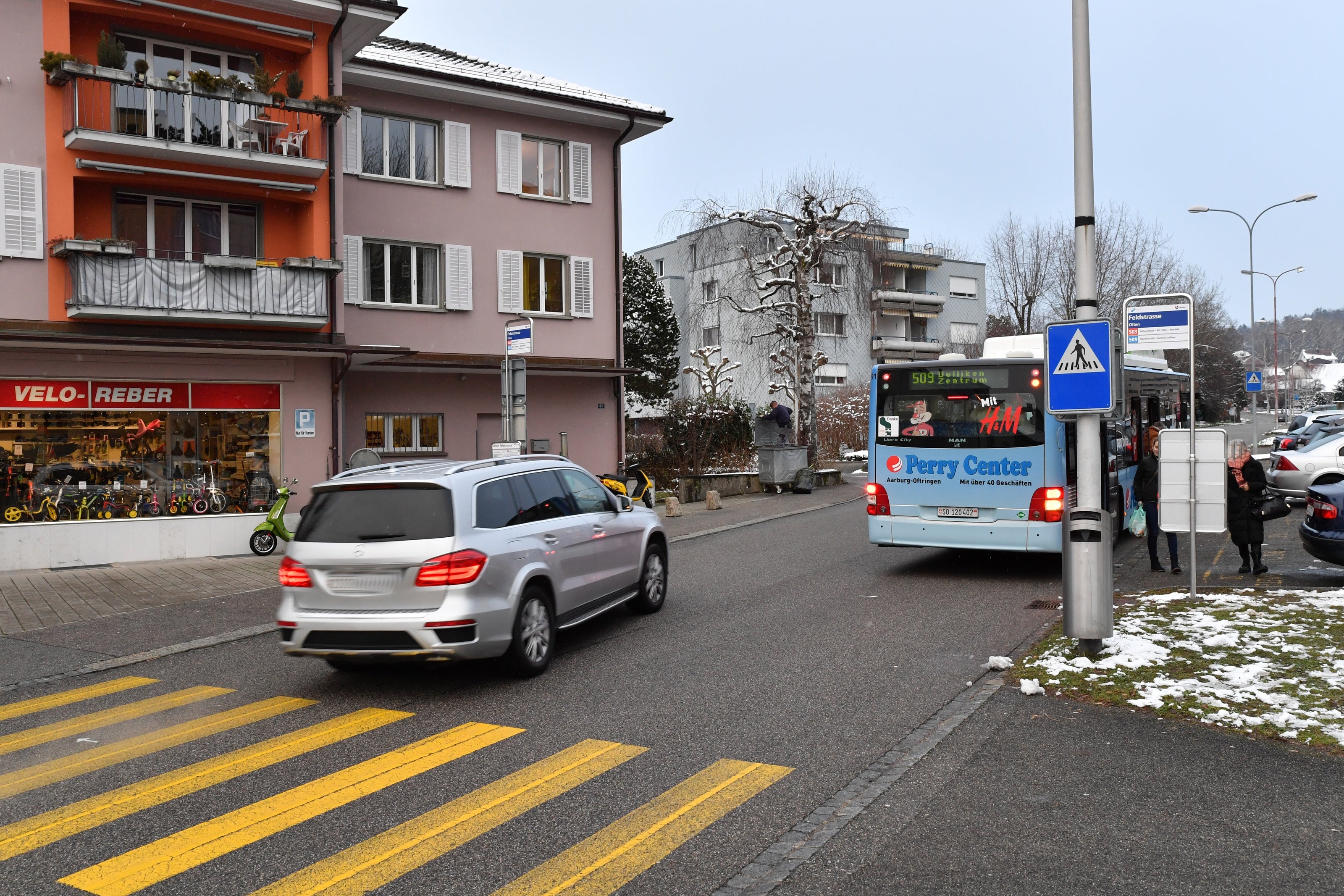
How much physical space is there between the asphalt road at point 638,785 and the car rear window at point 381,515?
1.19 meters

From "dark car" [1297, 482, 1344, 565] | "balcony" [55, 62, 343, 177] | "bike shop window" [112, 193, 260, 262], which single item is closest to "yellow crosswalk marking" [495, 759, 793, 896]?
"dark car" [1297, 482, 1344, 565]

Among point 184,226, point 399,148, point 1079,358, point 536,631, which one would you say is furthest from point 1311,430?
point 184,226

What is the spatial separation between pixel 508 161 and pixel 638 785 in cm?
1993

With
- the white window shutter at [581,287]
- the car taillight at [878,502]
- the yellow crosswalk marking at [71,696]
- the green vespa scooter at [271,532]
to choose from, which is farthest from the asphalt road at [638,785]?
the white window shutter at [581,287]

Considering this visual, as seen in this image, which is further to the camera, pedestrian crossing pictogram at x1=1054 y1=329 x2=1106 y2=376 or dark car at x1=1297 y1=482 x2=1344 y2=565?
dark car at x1=1297 y1=482 x2=1344 y2=565

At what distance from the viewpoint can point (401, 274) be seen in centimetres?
2216

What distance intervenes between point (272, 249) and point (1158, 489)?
14973 mm

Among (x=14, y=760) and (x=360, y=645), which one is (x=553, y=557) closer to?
(x=360, y=645)

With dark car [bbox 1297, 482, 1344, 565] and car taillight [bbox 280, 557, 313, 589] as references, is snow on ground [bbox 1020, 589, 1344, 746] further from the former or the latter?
car taillight [bbox 280, 557, 313, 589]

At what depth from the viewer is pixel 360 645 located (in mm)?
7484

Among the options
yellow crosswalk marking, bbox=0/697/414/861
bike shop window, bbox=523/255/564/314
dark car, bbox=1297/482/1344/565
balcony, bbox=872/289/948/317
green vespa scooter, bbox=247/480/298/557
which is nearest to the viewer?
yellow crosswalk marking, bbox=0/697/414/861

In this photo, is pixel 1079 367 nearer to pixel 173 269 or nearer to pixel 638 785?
pixel 638 785

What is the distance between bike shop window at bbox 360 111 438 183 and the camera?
2177cm

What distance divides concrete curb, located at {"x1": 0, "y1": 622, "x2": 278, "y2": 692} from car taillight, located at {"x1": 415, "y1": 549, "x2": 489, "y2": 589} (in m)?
3.78
